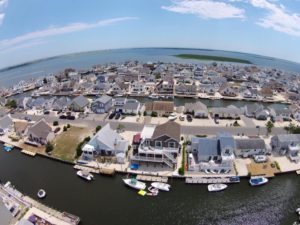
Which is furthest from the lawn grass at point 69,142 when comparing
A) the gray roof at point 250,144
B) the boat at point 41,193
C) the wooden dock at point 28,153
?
the gray roof at point 250,144

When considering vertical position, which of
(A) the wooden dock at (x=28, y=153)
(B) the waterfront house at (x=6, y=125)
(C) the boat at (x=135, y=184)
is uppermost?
(B) the waterfront house at (x=6, y=125)

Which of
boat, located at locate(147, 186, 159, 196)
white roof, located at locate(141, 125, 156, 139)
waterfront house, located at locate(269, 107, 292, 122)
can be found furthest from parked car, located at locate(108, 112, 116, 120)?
waterfront house, located at locate(269, 107, 292, 122)

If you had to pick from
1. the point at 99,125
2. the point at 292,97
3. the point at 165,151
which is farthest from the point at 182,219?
the point at 292,97

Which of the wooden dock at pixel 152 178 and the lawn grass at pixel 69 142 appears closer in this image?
the wooden dock at pixel 152 178

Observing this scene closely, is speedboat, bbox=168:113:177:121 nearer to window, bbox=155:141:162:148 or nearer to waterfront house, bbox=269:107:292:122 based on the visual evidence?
window, bbox=155:141:162:148

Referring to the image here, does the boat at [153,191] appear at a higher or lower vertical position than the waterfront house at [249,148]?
lower

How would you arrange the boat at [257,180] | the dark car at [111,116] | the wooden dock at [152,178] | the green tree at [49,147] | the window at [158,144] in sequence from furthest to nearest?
1. the dark car at [111,116]
2. the green tree at [49,147]
3. the window at [158,144]
4. the wooden dock at [152,178]
5. the boat at [257,180]

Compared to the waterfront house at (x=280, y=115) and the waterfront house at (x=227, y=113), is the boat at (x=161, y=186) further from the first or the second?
the waterfront house at (x=280, y=115)
